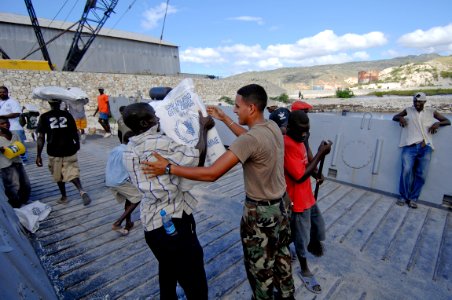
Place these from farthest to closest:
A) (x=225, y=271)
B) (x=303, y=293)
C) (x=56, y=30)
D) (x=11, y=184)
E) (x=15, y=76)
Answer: (x=56, y=30)
(x=15, y=76)
(x=11, y=184)
(x=225, y=271)
(x=303, y=293)

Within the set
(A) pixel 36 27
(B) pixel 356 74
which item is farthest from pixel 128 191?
(B) pixel 356 74

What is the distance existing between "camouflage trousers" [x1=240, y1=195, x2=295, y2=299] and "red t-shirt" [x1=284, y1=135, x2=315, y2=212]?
0.46 meters

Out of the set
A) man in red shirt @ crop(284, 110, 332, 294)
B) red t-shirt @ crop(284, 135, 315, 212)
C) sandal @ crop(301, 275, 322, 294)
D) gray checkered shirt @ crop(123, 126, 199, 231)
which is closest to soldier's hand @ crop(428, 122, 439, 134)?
man in red shirt @ crop(284, 110, 332, 294)

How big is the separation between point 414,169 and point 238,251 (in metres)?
3.51

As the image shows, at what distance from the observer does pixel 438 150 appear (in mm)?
4512

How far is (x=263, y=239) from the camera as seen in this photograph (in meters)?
2.06

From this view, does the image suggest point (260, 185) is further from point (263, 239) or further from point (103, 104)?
point (103, 104)

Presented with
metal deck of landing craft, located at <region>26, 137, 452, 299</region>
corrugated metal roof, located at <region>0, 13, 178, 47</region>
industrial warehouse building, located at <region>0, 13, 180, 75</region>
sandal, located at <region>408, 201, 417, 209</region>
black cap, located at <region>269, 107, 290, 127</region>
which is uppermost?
corrugated metal roof, located at <region>0, 13, 178, 47</region>

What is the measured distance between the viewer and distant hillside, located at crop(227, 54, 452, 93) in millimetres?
43594

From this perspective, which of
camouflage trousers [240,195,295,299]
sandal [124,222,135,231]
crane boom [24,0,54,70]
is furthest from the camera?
crane boom [24,0,54,70]

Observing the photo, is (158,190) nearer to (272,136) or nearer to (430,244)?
(272,136)

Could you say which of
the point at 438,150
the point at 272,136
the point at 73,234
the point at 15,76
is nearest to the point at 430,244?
the point at 438,150

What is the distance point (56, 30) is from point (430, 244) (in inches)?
1458

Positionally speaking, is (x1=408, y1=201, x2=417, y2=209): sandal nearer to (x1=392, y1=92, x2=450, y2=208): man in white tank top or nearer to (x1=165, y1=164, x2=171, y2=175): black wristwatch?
(x1=392, y1=92, x2=450, y2=208): man in white tank top
